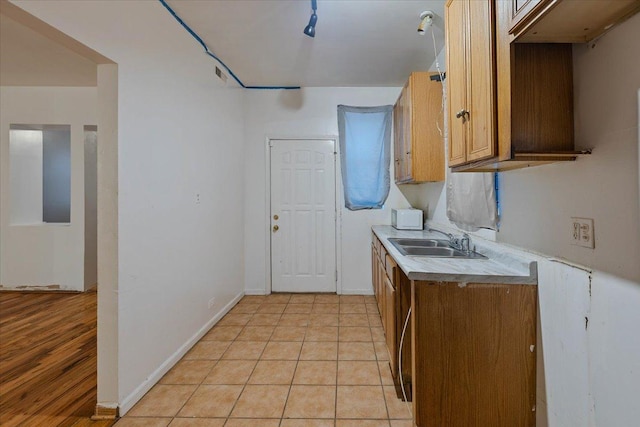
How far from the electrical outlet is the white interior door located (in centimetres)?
289

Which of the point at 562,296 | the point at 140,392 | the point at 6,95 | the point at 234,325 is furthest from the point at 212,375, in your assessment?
the point at 6,95

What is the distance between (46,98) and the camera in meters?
3.81

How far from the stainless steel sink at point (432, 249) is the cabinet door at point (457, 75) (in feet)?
2.23

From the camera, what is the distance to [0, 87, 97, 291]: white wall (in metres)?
3.77

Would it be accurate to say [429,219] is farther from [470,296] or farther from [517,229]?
[470,296]

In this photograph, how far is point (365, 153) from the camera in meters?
3.86

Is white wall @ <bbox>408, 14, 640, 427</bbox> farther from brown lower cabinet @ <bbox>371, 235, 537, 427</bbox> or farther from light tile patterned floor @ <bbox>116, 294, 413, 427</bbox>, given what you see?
light tile patterned floor @ <bbox>116, 294, 413, 427</bbox>

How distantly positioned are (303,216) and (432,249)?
2022mm

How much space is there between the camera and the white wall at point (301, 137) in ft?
12.8

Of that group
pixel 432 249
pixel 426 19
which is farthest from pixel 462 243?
pixel 426 19

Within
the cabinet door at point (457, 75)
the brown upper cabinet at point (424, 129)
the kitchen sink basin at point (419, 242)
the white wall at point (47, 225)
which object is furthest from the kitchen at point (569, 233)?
the white wall at point (47, 225)

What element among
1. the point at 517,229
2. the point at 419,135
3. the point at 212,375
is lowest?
the point at 212,375

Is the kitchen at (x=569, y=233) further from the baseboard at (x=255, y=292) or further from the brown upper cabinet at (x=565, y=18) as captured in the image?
the baseboard at (x=255, y=292)

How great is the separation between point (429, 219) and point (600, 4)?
2542 millimetres
